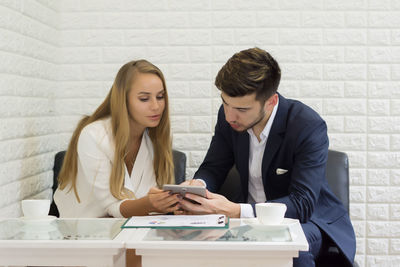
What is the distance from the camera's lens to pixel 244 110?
7.23 feet

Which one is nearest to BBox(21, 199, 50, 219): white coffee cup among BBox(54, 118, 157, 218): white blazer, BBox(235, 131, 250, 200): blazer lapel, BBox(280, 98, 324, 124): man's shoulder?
BBox(54, 118, 157, 218): white blazer

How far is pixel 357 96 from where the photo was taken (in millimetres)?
2912

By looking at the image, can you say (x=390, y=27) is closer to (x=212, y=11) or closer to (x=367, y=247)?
(x=212, y=11)

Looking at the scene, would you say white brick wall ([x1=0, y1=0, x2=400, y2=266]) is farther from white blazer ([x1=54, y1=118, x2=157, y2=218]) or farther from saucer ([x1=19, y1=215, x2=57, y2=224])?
saucer ([x1=19, y1=215, x2=57, y2=224])

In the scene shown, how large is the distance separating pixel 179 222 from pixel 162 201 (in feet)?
1.41

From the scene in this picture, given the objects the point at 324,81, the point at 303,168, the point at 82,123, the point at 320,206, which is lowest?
the point at 320,206

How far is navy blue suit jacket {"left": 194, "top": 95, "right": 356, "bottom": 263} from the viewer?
2.12 meters

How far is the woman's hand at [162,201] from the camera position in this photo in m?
2.02

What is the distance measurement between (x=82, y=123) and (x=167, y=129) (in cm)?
45

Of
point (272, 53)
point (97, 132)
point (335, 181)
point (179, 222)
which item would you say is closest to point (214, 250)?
point (179, 222)

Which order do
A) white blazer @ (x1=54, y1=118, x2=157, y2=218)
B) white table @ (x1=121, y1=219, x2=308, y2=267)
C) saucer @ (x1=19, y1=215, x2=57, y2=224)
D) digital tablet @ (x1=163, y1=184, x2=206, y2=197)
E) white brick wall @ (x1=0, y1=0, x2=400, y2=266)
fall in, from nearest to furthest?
white table @ (x1=121, y1=219, x2=308, y2=267), saucer @ (x1=19, y1=215, x2=57, y2=224), digital tablet @ (x1=163, y1=184, x2=206, y2=197), white blazer @ (x1=54, y1=118, x2=157, y2=218), white brick wall @ (x1=0, y1=0, x2=400, y2=266)

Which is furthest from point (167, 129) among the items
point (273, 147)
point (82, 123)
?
point (273, 147)

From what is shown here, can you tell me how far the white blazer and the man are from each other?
0.34 metres

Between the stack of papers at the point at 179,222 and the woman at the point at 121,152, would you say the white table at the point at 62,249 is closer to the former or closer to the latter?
the stack of papers at the point at 179,222
